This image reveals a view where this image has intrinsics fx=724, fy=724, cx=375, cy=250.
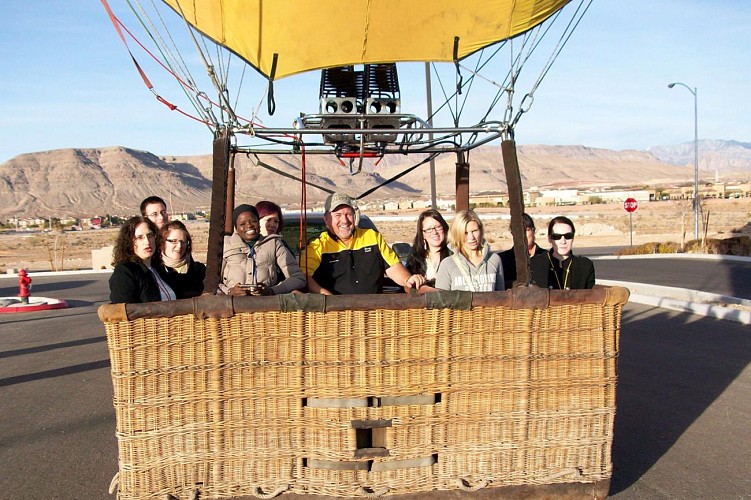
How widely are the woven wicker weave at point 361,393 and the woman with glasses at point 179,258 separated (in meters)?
1.57

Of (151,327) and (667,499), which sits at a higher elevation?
(151,327)

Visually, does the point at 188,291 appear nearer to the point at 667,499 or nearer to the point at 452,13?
the point at 452,13

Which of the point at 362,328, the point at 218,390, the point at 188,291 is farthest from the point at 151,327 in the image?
the point at 188,291

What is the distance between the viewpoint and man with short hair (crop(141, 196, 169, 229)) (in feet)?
20.1

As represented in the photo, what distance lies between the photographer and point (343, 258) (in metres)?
5.14

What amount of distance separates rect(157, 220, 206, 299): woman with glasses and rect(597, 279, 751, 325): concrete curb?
879 cm

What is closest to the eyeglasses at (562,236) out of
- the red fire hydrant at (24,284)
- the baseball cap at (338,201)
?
the baseball cap at (338,201)

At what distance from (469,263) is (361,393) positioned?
132 centimetres

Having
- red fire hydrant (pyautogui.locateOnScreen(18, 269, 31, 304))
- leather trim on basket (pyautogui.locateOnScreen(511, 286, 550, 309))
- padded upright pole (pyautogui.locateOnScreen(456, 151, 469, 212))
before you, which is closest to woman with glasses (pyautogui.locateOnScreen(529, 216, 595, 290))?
padded upright pole (pyautogui.locateOnScreen(456, 151, 469, 212))

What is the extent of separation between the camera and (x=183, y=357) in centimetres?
360

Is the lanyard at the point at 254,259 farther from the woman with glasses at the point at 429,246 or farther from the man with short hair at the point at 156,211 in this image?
the man with short hair at the point at 156,211

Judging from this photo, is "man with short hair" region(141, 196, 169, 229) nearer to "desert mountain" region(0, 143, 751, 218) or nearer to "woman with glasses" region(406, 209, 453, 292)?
"woman with glasses" region(406, 209, 453, 292)

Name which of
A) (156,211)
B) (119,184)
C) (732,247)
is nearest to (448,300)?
(156,211)

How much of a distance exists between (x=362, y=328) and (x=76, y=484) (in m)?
2.54
